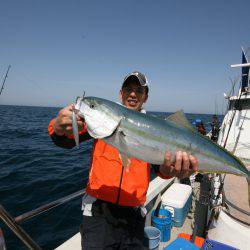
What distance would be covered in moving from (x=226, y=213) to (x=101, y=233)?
10.9 feet

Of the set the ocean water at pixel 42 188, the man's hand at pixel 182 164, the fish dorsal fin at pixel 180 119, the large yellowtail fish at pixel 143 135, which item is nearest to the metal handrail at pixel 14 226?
the large yellowtail fish at pixel 143 135

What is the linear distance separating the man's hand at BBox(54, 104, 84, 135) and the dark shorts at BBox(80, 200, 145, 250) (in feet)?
3.76

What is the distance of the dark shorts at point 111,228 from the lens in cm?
324

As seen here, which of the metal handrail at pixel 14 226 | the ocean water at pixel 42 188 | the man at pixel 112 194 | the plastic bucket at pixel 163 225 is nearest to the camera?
the metal handrail at pixel 14 226

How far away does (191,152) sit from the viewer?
3.14 meters

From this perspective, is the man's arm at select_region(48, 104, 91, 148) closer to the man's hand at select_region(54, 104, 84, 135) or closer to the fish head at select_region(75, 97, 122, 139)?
the man's hand at select_region(54, 104, 84, 135)

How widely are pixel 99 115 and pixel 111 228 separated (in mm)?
1588

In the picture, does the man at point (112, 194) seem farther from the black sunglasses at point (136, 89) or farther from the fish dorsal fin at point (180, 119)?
the black sunglasses at point (136, 89)

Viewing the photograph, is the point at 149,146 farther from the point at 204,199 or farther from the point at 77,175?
the point at 77,175

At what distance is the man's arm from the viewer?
9.82ft

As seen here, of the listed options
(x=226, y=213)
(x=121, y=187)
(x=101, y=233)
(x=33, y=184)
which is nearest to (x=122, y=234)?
(x=101, y=233)

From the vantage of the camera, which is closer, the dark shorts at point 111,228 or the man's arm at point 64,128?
the man's arm at point 64,128

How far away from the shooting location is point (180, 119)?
3.31m

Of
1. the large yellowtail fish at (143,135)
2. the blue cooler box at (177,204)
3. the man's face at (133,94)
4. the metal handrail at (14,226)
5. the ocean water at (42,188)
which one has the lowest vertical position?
the ocean water at (42,188)
